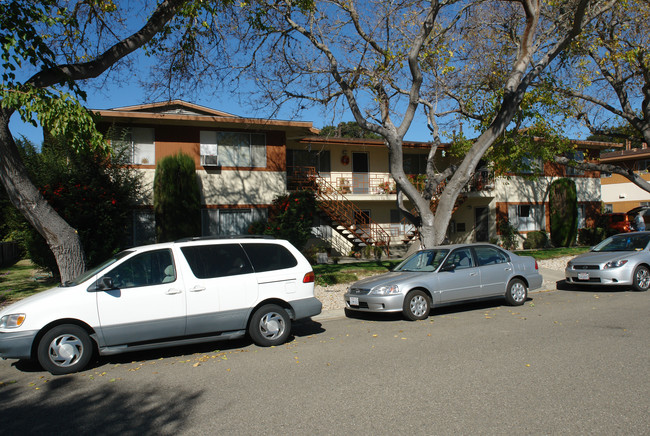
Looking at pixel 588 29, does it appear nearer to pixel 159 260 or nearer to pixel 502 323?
pixel 502 323

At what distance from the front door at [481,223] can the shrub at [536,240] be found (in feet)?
6.76

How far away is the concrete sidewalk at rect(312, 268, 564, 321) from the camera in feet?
34.8

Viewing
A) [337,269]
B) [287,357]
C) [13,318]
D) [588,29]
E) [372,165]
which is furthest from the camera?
[372,165]

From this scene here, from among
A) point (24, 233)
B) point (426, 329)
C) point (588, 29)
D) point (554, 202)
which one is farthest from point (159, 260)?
point (554, 202)

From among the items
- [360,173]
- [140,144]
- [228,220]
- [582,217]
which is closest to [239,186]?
[228,220]

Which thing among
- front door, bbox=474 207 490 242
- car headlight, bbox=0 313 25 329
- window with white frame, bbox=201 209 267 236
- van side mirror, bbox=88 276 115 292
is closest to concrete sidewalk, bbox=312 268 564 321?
van side mirror, bbox=88 276 115 292

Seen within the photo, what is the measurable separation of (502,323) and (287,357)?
4191 millimetres

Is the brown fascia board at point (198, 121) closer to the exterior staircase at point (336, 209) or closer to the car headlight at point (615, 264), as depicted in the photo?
the exterior staircase at point (336, 209)

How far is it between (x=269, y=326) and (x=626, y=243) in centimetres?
1071

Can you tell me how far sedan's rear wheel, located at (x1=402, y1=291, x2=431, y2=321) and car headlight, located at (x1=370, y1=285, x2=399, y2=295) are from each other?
0.26 meters

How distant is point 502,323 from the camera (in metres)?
9.00

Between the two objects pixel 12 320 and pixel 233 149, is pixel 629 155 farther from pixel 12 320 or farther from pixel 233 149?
pixel 12 320

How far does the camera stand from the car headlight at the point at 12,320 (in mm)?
6504

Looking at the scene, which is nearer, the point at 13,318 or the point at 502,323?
the point at 13,318
